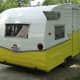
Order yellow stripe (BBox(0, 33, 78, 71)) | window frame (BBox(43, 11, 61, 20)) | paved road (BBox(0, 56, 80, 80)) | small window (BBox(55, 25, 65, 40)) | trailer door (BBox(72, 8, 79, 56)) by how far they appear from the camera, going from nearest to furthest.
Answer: yellow stripe (BBox(0, 33, 78, 71))
window frame (BBox(43, 11, 61, 20))
paved road (BBox(0, 56, 80, 80))
small window (BBox(55, 25, 65, 40))
trailer door (BBox(72, 8, 79, 56))

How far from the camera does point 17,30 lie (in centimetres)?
962

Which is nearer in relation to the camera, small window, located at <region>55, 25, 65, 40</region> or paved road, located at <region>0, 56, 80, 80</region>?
paved road, located at <region>0, 56, 80, 80</region>

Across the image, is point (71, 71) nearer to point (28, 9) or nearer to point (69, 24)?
point (69, 24)

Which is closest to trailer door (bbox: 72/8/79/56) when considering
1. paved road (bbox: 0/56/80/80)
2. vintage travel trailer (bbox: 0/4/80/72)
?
vintage travel trailer (bbox: 0/4/80/72)

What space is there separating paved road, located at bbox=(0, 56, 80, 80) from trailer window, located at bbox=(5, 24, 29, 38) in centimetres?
134

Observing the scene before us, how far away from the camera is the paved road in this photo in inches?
367

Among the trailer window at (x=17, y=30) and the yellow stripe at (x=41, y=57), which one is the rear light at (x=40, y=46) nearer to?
the yellow stripe at (x=41, y=57)

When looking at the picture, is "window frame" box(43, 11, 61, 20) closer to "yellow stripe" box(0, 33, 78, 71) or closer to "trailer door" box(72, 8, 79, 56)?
"yellow stripe" box(0, 33, 78, 71)

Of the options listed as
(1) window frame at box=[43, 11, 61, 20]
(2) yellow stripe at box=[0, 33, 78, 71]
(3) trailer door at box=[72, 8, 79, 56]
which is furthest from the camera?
(3) trailer door at box=[72, 8, 79, 56]

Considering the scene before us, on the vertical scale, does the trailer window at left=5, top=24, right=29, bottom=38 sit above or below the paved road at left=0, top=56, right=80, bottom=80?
above

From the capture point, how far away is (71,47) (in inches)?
409

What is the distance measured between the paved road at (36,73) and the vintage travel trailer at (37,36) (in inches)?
16.7

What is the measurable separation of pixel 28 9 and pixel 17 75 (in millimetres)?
2269

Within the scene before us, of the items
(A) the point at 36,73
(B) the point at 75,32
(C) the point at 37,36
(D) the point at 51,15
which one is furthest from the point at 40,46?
(B) the point at 75,32
